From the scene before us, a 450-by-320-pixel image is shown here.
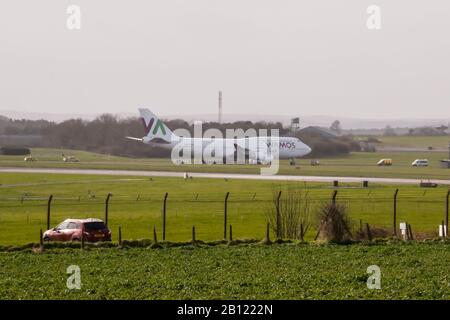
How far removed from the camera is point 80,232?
3872 cm

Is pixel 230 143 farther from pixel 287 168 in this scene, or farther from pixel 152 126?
pixel 287 168

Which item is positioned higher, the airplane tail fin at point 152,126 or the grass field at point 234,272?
the airplane tail fin at point 152,126

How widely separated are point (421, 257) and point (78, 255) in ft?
38.3

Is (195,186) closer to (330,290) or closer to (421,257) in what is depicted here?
(421,257)

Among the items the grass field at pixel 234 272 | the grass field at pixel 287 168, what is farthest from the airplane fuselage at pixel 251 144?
the grass field at pixel 234 272

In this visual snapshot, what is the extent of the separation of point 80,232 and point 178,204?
2224 cm

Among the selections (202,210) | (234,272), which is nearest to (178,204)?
(202,210)

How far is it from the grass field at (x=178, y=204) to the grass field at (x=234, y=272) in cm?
963

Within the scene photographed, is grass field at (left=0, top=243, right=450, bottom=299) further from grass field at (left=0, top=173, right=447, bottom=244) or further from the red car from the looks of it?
grass field at (left=0, top=173, right=447, bottom=244)

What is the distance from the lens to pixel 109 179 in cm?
8838

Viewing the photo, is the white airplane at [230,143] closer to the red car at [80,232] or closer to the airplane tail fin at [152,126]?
the airplane tail fin at [152,126]

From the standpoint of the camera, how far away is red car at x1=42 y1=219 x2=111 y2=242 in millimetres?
38625

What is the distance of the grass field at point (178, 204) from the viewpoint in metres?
47.0

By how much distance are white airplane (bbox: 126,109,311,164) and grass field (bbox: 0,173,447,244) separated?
42262mm
